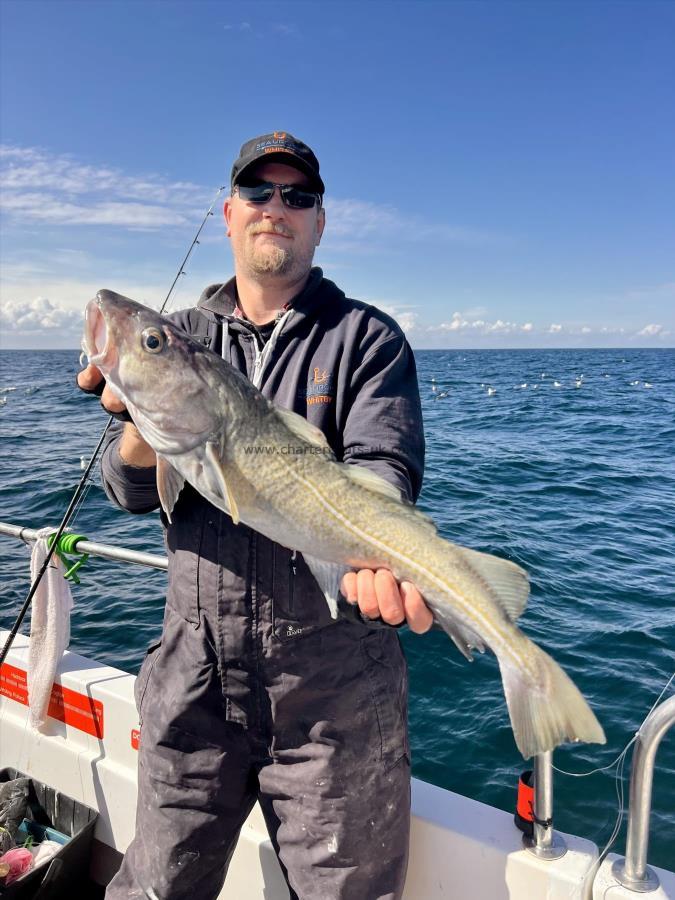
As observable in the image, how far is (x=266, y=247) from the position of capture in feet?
11.0

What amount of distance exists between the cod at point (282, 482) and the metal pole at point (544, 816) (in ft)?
2.78

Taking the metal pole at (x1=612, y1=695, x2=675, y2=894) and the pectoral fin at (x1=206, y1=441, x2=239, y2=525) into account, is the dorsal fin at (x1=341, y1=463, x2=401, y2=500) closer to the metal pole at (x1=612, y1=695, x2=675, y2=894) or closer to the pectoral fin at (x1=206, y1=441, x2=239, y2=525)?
the pectoral fin at (x1=206, y1=441, x2=239, y2=525)

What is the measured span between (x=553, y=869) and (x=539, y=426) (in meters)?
27.3

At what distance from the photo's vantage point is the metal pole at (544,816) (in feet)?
10.1

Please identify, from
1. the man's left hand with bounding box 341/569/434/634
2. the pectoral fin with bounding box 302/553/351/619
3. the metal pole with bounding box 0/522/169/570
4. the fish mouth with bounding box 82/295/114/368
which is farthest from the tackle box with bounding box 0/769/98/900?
the fish mouth with bounding box 82/295/114/368

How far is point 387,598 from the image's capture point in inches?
102

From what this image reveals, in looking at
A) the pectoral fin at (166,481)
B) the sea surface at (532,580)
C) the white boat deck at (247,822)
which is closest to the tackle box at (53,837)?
the white boat deck at (247,822)

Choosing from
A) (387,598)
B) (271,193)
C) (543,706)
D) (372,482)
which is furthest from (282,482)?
(271,193)

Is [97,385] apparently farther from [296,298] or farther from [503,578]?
[503,578]

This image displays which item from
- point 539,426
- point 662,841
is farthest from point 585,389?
point 662,841

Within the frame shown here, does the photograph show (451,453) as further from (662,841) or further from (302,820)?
(302,820)

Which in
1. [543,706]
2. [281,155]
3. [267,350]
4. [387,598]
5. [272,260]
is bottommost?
[543,706]

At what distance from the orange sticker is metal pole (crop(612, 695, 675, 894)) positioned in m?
3.53

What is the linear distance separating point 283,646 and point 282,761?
2.06 feet
